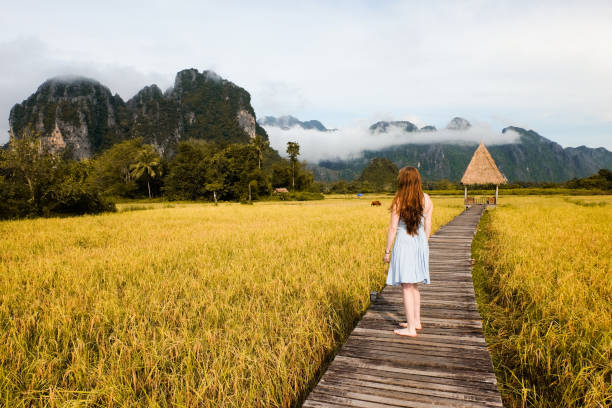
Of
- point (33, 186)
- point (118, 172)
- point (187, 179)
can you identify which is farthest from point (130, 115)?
point (33, 186)

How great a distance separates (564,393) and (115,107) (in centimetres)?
14887

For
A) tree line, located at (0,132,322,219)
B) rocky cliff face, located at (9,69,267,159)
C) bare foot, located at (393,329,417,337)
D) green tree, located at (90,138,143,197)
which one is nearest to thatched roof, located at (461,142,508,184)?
bare foot, located at (393,329,417,337)

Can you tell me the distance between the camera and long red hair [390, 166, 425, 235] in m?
3.08

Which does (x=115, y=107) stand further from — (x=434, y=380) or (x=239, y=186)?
(x=434, y=380)

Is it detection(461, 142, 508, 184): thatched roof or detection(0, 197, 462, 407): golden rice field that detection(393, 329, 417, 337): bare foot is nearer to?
detection(0, 197, 462, 407): golden rice field

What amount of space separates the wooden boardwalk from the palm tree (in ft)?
165

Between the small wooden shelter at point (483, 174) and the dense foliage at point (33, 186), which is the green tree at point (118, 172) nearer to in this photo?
the dense foliage at point (33, 186)

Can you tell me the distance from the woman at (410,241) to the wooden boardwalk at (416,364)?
300 mm

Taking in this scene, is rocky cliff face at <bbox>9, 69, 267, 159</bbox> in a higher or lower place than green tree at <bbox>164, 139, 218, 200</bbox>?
higher

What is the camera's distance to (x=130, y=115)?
400ft

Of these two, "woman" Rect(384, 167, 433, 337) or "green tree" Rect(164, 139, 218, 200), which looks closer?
"woman" Rect(384, 167, 433, 337)

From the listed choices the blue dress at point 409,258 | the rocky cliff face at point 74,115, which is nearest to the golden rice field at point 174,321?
the blue dress at point 409,258

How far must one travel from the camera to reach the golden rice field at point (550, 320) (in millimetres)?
2633

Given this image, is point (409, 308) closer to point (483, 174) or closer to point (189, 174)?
point (483, 174)
